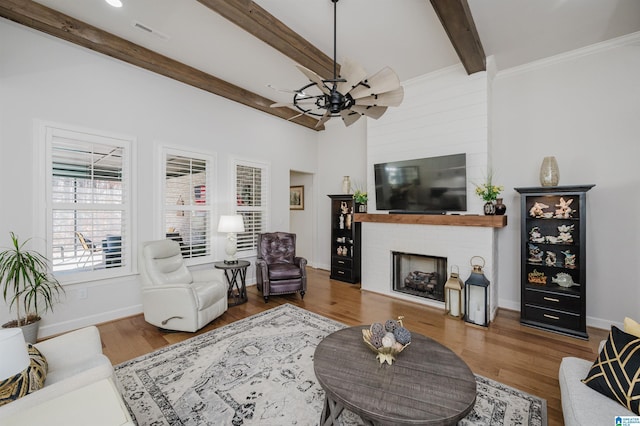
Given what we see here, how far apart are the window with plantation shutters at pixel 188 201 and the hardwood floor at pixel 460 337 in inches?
44.4

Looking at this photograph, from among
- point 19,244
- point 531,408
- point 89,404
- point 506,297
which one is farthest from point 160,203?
point 506,297

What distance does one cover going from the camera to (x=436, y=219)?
12.4 feet

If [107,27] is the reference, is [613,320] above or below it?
below

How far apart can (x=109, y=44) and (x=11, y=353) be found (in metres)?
3.43

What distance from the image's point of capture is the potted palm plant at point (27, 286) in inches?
101

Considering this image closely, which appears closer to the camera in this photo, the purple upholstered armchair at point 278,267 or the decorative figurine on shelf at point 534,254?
the decorative figurine on shelf at point 534,254

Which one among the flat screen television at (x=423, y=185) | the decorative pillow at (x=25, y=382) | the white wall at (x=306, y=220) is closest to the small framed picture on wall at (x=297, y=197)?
the white wall at (x=306, y=220)

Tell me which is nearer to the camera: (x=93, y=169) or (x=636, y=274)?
(x=636, y=274)

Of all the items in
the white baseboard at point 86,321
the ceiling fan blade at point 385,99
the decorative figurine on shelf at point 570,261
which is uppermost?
the ceiling fan blade at point 385,99

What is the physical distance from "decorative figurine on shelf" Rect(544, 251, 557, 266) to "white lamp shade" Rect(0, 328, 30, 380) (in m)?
4.45

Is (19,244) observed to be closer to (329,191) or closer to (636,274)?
(329,191)

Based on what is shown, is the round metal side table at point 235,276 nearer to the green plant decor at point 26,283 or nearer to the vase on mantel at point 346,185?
the green plant decor at point 26,283

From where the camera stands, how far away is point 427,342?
194cm

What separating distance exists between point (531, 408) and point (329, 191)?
4.76m
